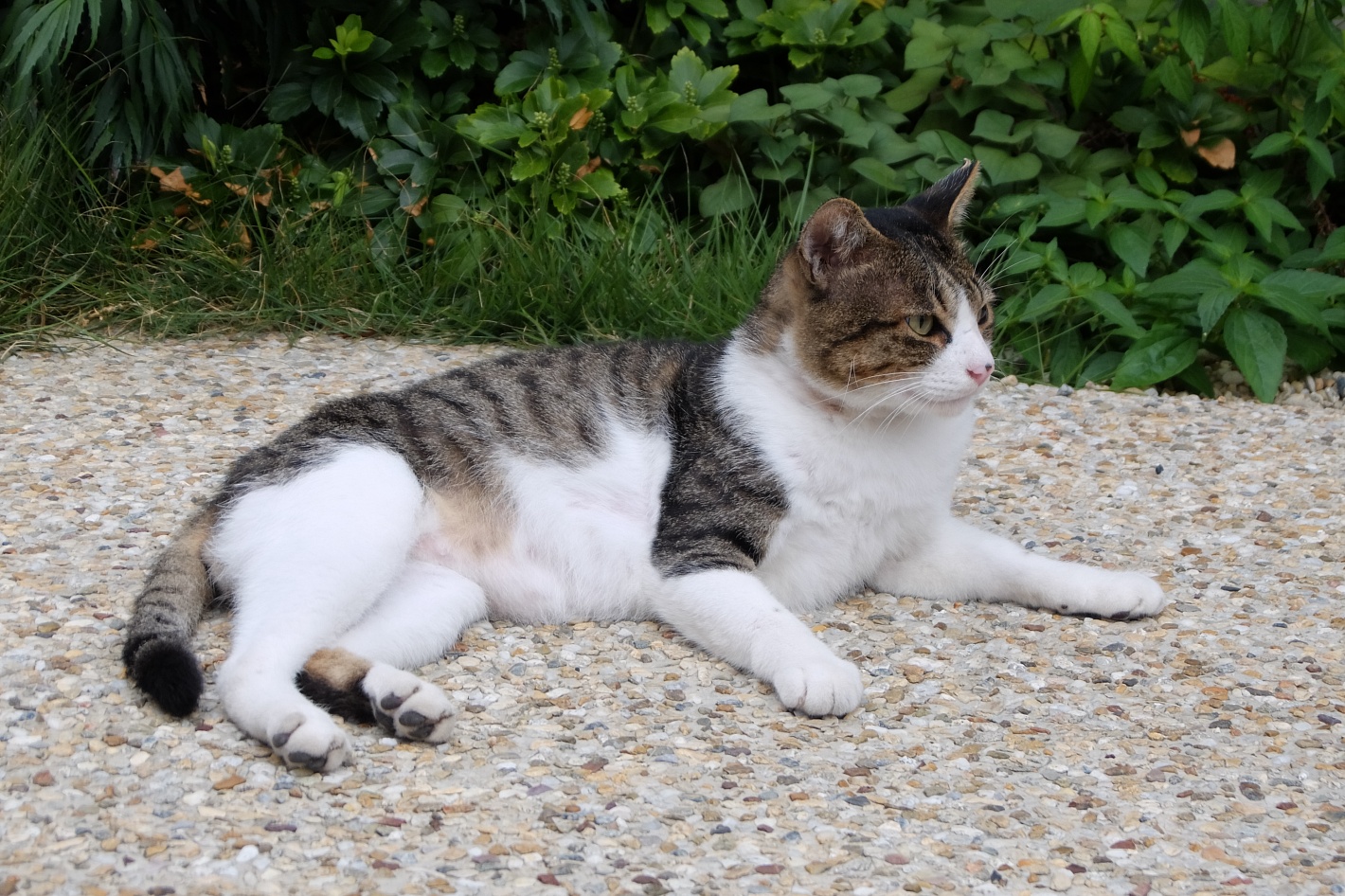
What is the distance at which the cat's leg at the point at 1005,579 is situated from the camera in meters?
3.65

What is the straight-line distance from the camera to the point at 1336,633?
11.9 ft

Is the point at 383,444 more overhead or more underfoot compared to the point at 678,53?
more underfoot

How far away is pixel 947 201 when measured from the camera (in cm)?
381

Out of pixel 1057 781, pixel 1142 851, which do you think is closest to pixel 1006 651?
pixel 1057 781

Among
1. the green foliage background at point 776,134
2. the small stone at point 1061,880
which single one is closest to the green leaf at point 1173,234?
the green foliage background at point 776,134

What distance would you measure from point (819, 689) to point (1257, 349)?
341 centimetres

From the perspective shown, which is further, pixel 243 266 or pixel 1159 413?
pixel 243 266

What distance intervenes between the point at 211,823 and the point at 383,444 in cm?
124

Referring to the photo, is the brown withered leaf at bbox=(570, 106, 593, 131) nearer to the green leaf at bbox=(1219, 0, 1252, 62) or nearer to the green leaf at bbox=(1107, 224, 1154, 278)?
the green leaf at bbox=(1107, 224, 1154, 278)

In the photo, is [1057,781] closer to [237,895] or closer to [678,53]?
[237,895]

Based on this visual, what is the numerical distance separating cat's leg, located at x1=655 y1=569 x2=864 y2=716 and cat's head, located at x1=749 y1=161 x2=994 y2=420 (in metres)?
0.59

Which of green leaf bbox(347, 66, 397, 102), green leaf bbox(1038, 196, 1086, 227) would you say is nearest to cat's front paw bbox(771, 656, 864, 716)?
green leaf bbox(1038, 196, 1086, 227)

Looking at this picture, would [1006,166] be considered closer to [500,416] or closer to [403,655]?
[500,416]

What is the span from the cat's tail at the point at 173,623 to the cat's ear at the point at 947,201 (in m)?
2.12
